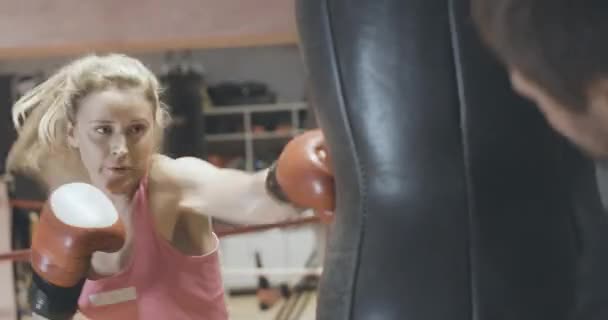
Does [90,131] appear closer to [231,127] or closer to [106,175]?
[106,175]

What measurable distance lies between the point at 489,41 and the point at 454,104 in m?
0.16

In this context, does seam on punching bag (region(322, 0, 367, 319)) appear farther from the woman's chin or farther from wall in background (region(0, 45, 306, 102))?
wall in background (region(0, 45, 306, 102))

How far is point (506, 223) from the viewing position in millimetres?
863

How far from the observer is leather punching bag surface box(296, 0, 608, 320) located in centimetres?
86

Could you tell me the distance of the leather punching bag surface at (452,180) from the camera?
2.82ft

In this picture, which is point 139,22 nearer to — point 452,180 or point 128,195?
point 128,195

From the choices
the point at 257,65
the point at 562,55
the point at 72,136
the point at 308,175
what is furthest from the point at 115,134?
the point at 257,65

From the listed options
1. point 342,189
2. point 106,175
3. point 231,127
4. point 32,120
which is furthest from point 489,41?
point 231,127

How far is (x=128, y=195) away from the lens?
60.3 inches

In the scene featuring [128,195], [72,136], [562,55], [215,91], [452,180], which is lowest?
[215,91]

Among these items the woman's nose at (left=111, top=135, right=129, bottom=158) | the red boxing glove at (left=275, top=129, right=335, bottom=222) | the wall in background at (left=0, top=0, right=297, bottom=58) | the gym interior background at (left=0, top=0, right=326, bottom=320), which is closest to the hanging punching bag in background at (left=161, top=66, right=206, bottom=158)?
the gym interior background at (left=0, top=0, right=326, bottom=320)

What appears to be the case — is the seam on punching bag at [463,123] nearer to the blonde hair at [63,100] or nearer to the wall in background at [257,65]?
the blonde hair at [63,100]

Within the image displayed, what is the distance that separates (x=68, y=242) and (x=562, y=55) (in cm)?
89

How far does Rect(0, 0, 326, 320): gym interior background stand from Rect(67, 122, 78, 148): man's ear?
0.62 m
